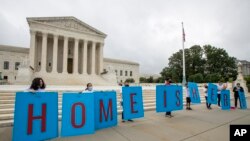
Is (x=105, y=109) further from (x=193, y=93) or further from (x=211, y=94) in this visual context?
(x=211, y=94)

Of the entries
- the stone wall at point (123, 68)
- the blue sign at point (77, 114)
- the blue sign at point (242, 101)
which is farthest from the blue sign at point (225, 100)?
the stone wall at point (123, 68)

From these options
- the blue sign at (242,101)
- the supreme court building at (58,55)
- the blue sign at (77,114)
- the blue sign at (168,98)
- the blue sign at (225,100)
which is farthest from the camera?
the supreme court building at (58,55)

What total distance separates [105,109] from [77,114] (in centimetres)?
103

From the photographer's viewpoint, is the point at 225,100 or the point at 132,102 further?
the point at 225,100

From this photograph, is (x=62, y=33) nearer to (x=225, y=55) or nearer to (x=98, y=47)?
(x=98, y=47)

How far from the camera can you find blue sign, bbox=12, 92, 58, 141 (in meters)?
3.79

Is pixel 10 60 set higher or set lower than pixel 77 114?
higher

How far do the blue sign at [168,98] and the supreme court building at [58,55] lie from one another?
23105mm

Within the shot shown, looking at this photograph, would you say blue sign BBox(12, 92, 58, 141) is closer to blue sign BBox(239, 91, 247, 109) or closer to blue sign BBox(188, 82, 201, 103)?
blue sign BBox(188, 82, 201, 103)

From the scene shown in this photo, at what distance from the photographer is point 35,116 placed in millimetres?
4016

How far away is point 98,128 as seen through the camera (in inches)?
200

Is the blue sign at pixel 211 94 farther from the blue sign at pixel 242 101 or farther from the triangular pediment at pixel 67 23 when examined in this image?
the triangular pediment at pixel 67 23

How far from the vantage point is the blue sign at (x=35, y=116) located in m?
3.79

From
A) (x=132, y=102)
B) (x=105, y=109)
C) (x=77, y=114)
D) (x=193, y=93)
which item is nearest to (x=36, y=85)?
(x=77, y=114)
